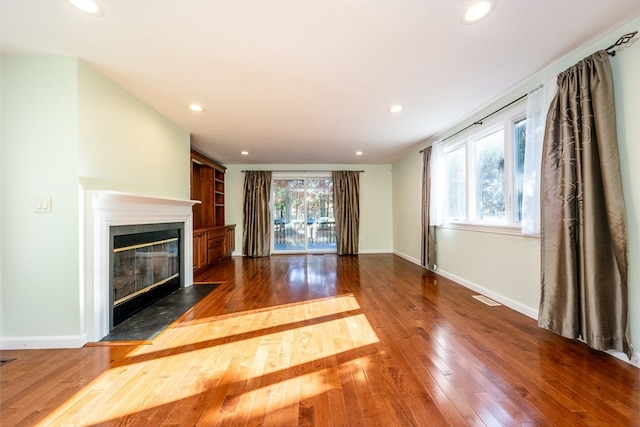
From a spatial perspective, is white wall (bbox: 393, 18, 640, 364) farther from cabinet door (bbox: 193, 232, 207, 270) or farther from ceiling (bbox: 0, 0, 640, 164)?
cabinet door (bbox: 193, 232, 207, 270)

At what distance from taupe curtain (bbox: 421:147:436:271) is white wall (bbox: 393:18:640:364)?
106 mm

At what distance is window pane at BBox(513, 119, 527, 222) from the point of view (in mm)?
2775

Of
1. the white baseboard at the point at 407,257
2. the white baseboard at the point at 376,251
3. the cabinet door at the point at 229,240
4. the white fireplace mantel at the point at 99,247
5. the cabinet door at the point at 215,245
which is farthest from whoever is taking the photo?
the white baseboard at the point at 376,251

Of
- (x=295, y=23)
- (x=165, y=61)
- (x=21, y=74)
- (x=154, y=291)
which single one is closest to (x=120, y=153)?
(x=21, y=74)

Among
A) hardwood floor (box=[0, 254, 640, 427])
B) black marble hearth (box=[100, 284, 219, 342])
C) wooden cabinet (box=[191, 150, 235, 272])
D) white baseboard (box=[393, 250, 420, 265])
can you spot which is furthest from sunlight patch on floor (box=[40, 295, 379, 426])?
white baseboard (box=[393, 250, 420, 265])

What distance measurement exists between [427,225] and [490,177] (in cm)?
140

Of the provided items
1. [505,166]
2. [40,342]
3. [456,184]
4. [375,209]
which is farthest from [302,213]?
[40,342]

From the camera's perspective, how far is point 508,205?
9.47 feet

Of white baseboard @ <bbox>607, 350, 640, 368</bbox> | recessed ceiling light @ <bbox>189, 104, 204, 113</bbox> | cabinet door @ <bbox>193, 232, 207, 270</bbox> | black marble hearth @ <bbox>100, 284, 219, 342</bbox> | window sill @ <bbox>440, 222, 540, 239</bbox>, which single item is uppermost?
recessed ceiling light @ <bbox>189, 104, 204, 113</bbox>

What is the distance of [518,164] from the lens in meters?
2.81

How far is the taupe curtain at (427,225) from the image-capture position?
445 cm

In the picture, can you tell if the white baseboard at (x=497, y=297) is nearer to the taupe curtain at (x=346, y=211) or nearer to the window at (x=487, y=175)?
the window at (x=487, y=175)

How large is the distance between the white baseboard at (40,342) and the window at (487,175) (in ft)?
13.7

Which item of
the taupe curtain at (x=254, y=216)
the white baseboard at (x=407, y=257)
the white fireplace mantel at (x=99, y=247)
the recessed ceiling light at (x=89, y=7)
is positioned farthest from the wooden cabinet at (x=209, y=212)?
the white baseboard at (x=407, y=257)
